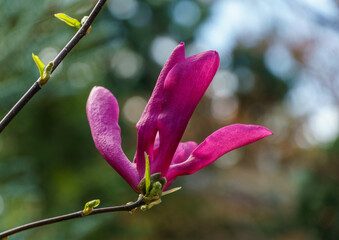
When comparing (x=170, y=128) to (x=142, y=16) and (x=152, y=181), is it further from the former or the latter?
(x=142, y=16)

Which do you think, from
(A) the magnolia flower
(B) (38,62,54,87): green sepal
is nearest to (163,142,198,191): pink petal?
(A) the magnolia flower

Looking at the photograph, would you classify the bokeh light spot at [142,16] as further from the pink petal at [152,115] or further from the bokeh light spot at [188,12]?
the pink petal at [152,115]

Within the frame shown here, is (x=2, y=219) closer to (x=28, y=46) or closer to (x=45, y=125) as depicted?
(x=28, y=46)

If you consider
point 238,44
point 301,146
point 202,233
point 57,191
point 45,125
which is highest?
point 238,44

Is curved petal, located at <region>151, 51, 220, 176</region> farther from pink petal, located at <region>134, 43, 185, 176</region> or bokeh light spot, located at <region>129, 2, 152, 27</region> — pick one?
bokeh light spot, located at <region>129, 2, 152, 27</region>

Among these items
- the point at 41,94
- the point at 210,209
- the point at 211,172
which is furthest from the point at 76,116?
the point at 211,172

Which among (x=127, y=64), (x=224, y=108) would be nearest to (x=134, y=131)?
(x=127, y=64)
